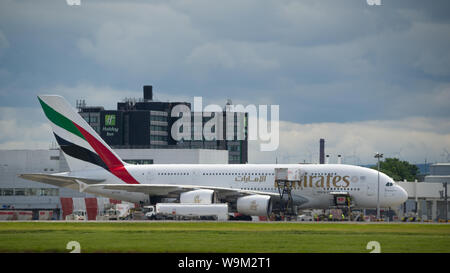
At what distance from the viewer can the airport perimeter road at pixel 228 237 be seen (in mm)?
44250

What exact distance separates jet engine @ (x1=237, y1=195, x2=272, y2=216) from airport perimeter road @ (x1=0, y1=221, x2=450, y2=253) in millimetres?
9827

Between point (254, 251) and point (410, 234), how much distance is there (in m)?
17.3

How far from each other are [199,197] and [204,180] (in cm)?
576

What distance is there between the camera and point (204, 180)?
273 feet

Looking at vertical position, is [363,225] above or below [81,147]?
below

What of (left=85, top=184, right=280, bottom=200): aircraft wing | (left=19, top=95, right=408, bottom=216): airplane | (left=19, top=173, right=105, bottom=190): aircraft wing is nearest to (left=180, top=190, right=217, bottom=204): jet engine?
(left=19, top=95, right=408, bottom=216): airplane

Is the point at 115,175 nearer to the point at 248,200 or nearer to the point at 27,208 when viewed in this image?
the point at 248,200

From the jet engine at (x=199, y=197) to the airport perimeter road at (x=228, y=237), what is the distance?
10.2 m

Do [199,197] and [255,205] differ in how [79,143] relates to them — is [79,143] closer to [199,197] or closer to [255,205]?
[199,197]

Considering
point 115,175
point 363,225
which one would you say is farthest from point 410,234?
point 115,175

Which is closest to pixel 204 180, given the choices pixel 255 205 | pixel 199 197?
pixel 199 197

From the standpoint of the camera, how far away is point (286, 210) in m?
79.3

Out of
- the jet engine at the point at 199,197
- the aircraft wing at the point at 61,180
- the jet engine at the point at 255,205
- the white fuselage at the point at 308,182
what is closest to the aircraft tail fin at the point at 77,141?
the white fuselage at the point at 308,182
